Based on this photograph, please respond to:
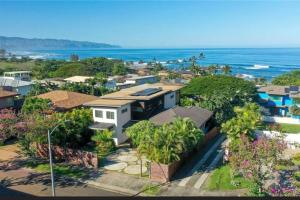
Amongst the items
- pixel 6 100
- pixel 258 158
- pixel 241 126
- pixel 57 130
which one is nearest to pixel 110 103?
pixel 57 130

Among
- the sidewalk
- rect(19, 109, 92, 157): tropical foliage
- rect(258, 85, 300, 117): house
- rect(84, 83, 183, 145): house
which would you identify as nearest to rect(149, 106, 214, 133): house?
rect(84, 83, 183, 145): house

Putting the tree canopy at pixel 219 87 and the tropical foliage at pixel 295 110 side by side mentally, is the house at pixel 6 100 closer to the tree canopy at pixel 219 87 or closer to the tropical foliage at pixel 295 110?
the tree canopy at pixel 219 87

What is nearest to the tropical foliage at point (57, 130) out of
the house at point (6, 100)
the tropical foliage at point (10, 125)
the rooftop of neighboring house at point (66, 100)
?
the tropical foliage at point (10, 125)

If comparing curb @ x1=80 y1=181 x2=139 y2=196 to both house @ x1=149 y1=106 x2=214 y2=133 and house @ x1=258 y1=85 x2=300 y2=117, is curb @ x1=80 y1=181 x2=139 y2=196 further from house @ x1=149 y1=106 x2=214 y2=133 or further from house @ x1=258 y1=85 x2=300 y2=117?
house @ x1=258 y1=85 x2=300 y2=117

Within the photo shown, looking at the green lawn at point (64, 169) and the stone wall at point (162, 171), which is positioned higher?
the stone wall at point (162, 171)

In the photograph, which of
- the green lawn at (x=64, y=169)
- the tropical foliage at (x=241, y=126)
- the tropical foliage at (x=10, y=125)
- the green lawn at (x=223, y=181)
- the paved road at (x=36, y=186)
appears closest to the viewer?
the paved road at (x=36, y=186)

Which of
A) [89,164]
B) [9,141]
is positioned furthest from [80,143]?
[9,141]
